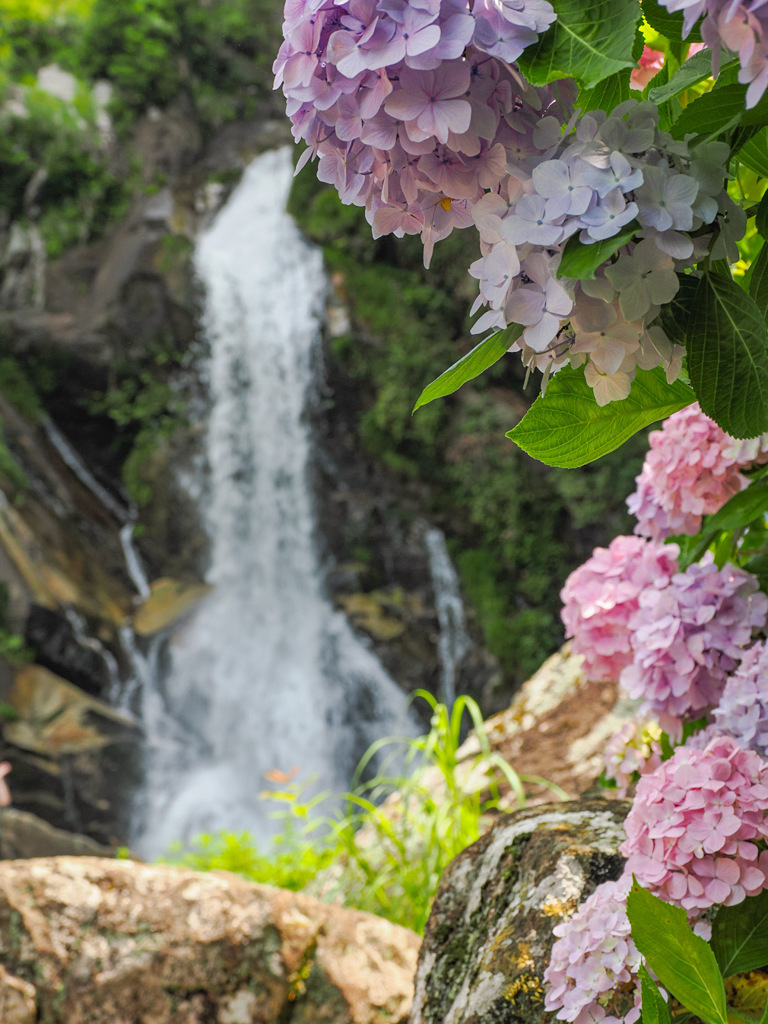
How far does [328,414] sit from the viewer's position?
6.87m

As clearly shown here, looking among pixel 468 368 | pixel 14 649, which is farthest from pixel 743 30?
pixel 14 649

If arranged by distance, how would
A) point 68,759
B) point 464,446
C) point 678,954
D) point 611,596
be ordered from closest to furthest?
point 678,954
point 611,596
point 68,759
point 464,446

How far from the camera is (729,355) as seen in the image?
0.40 meters

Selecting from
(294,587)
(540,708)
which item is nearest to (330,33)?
(540,708)

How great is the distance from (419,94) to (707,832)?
583mm

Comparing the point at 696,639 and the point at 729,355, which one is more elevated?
the point at 729,355

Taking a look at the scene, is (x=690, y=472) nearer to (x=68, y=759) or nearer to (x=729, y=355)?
(x=729, y=355)

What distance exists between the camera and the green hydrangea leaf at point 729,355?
395 mm

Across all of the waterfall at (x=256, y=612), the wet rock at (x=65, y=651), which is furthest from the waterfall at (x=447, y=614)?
the wet rock at (x=65, y=651)

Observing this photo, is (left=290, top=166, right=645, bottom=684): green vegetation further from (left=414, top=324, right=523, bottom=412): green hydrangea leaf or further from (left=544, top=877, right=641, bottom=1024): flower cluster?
(left=414, top=324, right=523, bottom=412): green hydrangea leaf

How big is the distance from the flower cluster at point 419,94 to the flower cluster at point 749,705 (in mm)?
542

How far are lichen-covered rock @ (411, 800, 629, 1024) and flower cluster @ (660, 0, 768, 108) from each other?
0.81 metres

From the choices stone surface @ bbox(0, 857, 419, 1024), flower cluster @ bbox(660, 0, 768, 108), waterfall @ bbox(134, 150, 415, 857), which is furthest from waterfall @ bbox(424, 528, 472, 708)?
flower cluster @ bbox(660, 0, 768, 108)

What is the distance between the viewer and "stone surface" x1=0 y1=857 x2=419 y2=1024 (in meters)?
1.23
